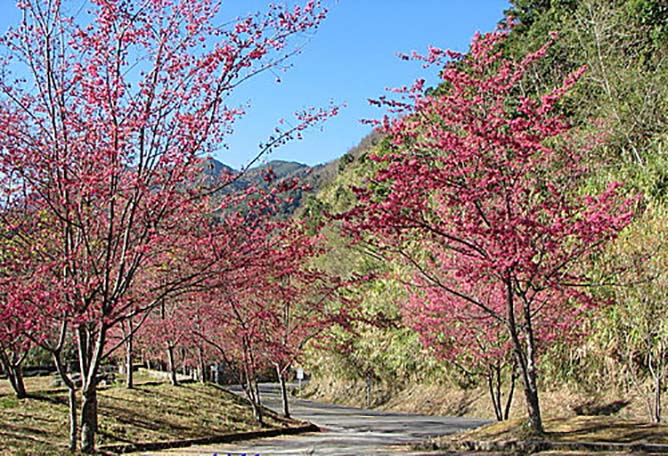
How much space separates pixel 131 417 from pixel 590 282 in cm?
1028

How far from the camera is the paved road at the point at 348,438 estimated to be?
1115 centimetres

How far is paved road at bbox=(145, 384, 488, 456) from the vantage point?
11148 mm

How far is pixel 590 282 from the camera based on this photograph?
46.2ft

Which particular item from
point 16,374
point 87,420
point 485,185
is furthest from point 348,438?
point 485,185

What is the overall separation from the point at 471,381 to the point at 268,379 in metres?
30.2

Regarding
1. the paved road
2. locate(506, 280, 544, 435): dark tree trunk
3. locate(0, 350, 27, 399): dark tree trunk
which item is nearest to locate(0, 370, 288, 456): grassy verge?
locate(0, 350, 27, 399): dark tree trunk

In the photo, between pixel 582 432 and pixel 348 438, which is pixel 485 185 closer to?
pixel 582 432

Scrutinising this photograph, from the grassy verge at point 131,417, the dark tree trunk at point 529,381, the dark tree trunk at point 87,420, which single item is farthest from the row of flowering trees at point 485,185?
the grassy verge at point 131,417

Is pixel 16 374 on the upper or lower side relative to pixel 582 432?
upper

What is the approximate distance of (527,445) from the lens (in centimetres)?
798

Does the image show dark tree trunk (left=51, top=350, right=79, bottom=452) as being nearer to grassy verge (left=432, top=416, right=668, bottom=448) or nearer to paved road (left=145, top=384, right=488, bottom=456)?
paved road (left=145, top=384, right=488, bottom=456)

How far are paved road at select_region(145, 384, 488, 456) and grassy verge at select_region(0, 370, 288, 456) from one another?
1.32m

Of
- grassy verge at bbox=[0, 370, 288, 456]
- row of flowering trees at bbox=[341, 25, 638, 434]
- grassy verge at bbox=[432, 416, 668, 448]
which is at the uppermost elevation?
row of flowering trees at bbox=[341, 25, 638, 434]

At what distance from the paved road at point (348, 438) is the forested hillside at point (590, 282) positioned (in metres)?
2.10
